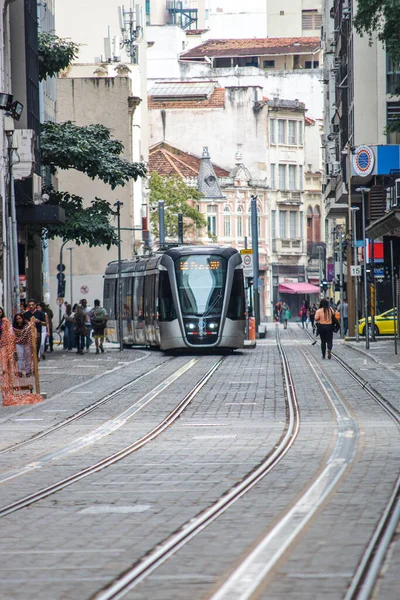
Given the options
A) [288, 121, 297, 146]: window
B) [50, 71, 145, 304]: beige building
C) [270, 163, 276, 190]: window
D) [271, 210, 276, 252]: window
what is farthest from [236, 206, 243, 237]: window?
[50, 71, 145, 304]: beige building

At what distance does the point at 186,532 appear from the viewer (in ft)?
33.6

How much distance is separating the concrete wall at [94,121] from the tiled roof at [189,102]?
33.4 m

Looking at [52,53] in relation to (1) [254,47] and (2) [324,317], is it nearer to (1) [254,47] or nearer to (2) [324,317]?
(2) [324,317]

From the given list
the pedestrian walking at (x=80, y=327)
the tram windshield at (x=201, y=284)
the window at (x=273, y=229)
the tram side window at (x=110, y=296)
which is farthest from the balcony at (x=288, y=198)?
the tram windshield at (x=201, y=284)

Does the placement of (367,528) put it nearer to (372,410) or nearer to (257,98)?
(372,410)

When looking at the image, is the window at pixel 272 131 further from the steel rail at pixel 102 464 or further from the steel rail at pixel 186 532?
the steel rail at pixel 186 532

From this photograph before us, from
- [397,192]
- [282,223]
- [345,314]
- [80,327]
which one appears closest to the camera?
[80,327]

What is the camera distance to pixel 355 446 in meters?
16.5

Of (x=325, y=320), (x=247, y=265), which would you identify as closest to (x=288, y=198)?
(x=247, y=265)

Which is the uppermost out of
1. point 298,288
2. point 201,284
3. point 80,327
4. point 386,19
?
point 386,19

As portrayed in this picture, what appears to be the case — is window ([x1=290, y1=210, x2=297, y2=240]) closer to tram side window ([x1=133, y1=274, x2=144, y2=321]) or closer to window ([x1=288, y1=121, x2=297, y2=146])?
window ([x1=288, y1=121, x2=297, y2=146])

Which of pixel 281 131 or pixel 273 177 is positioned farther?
pixel 281 131

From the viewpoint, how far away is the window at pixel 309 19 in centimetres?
14688

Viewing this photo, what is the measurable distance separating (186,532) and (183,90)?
112601mm
